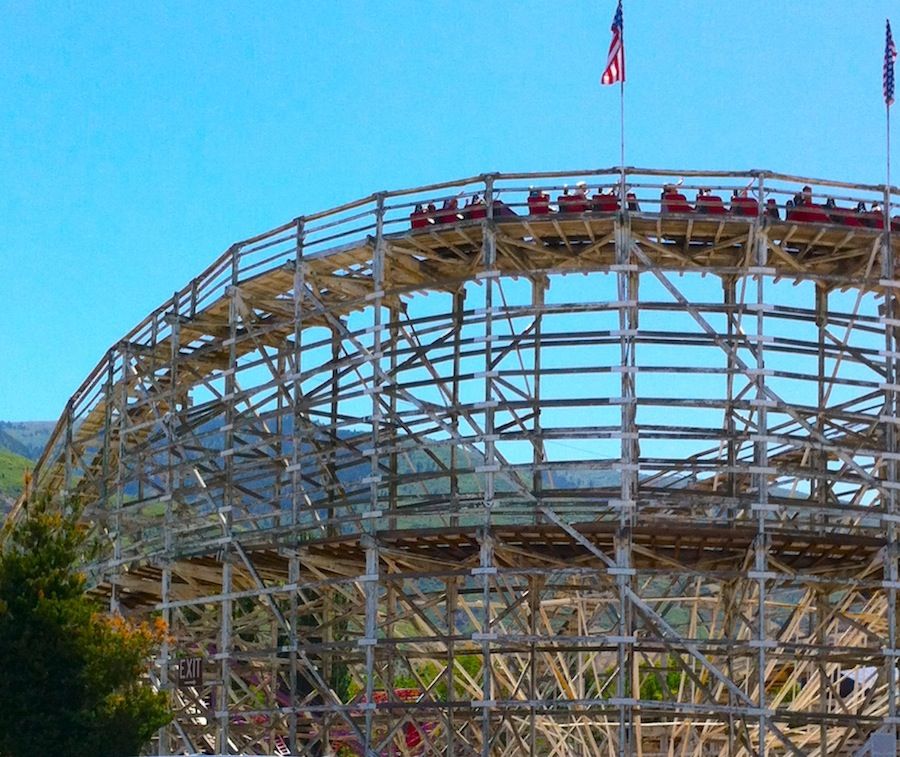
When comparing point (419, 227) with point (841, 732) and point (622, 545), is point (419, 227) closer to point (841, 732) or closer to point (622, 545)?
point (622, 545)

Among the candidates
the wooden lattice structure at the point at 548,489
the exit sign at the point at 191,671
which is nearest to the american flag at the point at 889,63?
the wooden lattice structure at the point at 548,489

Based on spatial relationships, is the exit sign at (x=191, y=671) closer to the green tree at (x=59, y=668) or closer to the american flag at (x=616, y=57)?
the green tree at (x=59, y=668)

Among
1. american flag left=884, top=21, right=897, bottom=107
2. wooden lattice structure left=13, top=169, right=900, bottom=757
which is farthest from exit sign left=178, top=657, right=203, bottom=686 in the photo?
american flag left=884, top=21, right=897, bottom=107

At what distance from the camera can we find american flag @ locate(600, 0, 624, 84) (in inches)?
1246

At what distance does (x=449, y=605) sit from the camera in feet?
108

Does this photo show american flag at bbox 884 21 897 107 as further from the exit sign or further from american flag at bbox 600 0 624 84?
the exit sign

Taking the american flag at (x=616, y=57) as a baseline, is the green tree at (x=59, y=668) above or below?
below

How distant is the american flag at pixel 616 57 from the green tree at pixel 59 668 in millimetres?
13060

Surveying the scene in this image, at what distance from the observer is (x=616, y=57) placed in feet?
104

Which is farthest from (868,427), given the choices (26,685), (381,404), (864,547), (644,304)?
(26,685)

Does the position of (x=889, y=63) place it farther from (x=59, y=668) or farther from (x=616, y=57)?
(x=59, y=668)

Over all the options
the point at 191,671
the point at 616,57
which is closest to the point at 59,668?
the point at 191,671

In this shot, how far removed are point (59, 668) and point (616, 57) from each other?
15008mm

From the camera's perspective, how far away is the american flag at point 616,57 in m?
31.6
